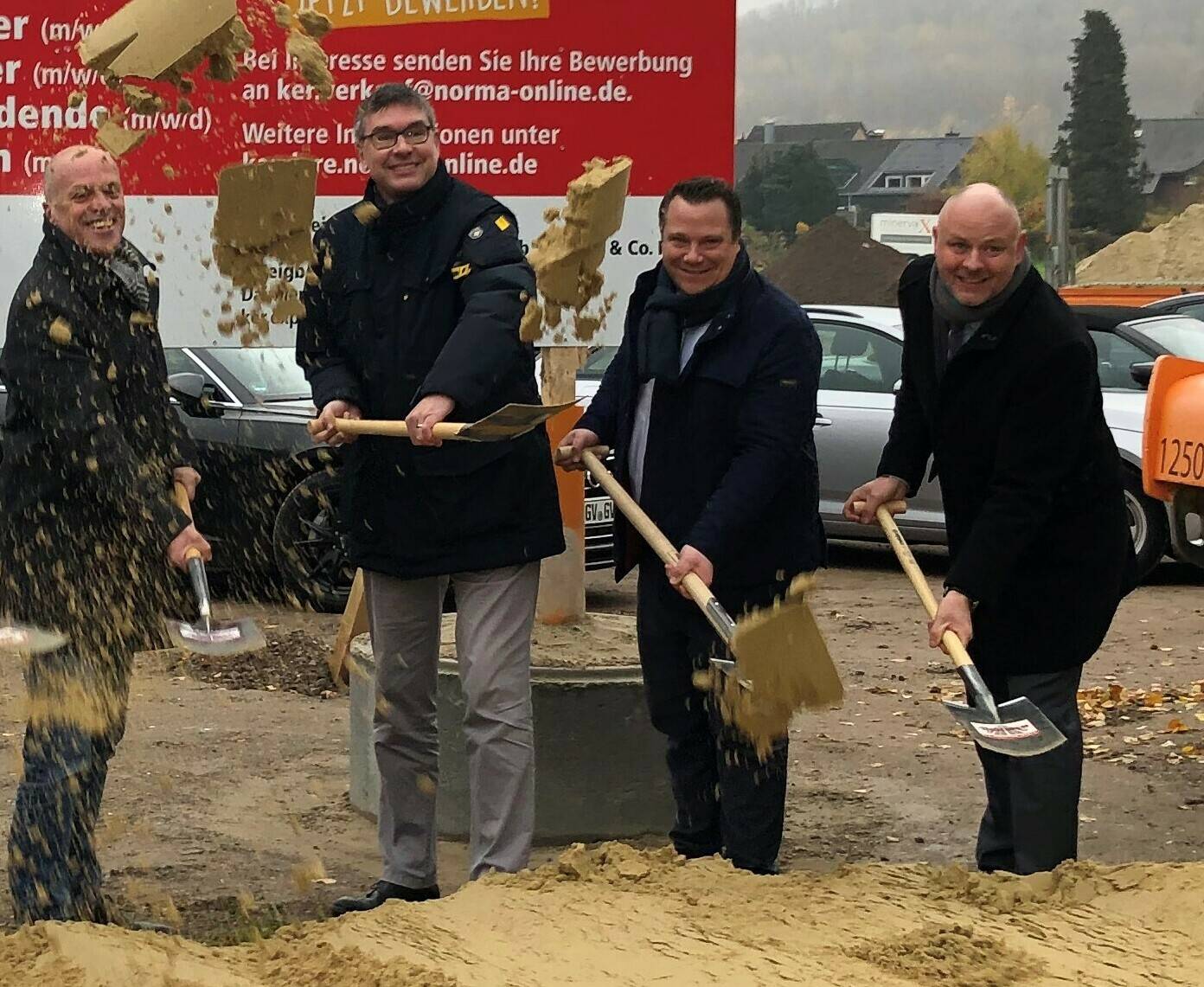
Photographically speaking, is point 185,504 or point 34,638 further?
point 185,504

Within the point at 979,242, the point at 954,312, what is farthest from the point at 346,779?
the point at 979,242

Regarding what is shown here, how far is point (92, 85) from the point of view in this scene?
20.7 ft

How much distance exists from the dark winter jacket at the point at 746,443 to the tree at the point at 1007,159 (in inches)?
2577

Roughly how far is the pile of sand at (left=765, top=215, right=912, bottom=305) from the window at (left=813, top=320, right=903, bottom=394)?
2222cm

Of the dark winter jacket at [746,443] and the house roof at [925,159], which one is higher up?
the house roof at [925,159]

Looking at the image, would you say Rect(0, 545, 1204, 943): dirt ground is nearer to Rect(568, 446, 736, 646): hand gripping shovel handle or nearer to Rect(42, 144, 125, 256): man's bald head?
Rect(568, 446, 736, 646): hand gripping shovel handle

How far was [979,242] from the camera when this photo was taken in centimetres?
456

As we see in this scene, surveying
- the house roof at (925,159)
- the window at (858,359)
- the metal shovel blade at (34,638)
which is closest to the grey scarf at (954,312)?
the metal shovel blade at (34,638)

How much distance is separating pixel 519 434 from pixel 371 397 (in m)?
0.45

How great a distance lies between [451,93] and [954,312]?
95.7 inches

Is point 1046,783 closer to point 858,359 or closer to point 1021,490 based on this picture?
point 1021,490

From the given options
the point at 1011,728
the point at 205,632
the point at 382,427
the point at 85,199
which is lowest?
the point at 1011,728

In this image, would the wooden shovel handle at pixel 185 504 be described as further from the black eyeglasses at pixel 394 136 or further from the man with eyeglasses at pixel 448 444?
the black eyeglasses at pixel 394 136

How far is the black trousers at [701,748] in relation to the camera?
502cm
